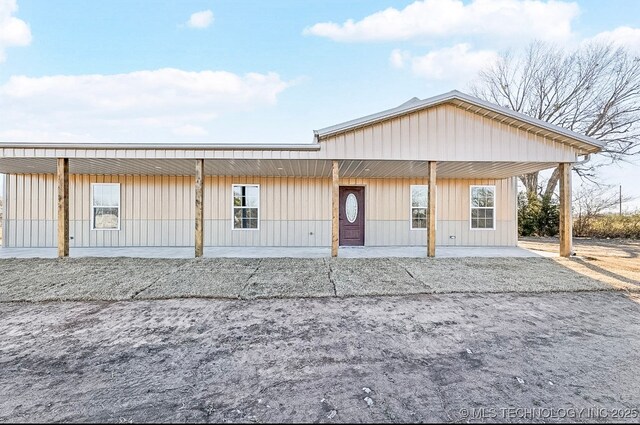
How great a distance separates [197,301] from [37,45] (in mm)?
17347

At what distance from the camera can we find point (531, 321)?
3775 millimetres

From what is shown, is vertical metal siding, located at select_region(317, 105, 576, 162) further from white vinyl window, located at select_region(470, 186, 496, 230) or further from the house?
white vinyl window, located at select_region(470, 186, 496, 230)

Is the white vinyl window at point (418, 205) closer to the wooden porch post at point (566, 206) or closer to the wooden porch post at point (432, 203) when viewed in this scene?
the wooden porch post at point (432, 203)

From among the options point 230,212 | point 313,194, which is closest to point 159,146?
point 230,212

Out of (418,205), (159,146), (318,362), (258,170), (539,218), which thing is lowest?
(318,362)

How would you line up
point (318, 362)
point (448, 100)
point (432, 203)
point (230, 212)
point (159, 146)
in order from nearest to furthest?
1. point (318, 362)
2. point (159, 146)
3. point (448, 100)
4. point (432, 203)
5. point (230, 212)

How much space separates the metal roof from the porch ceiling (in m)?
0.84

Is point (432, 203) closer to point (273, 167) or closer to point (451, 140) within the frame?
point (451, 140)

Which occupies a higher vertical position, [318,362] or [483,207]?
[483,207]

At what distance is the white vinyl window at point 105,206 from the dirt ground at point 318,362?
5970mm

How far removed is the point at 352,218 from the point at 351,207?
37 centimetres

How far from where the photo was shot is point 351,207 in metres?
10.2

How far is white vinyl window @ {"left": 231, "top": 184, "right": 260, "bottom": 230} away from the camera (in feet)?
32.8

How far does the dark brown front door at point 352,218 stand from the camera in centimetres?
1016
